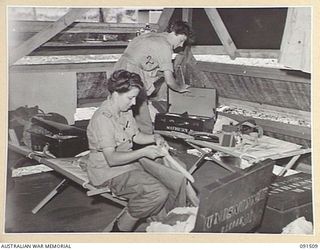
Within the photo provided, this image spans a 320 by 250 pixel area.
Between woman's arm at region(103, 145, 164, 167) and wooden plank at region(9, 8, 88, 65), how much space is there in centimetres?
37

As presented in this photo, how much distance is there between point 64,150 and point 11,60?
0.46 metres

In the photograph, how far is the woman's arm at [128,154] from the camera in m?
1.24

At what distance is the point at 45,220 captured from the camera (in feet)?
4.61

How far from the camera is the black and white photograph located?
121cm

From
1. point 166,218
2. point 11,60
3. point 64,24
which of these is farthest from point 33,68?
Result: point 166,218

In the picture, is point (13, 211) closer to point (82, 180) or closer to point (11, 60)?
point (82, 180)

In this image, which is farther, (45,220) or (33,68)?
(33,68)

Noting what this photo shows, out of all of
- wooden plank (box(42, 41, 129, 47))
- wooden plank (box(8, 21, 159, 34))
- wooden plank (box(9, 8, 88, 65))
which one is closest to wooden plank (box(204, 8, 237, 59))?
wooden plank (box(8, 21, 159, 34))

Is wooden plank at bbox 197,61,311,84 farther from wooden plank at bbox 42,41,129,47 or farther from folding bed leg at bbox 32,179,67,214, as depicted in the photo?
folding bed leg at bbox 32,179,67,214

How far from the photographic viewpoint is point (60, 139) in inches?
63.1

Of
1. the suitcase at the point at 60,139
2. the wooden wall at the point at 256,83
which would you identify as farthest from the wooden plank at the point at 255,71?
the suitcase at the point at 60,139

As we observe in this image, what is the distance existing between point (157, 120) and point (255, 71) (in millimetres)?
451

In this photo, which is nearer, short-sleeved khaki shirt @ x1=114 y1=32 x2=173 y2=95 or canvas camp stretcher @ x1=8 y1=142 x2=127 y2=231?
canvas camp stretcher @ x1=8 y1=142 x2=127 y2=231

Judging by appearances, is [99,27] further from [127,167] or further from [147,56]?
[127,167]
